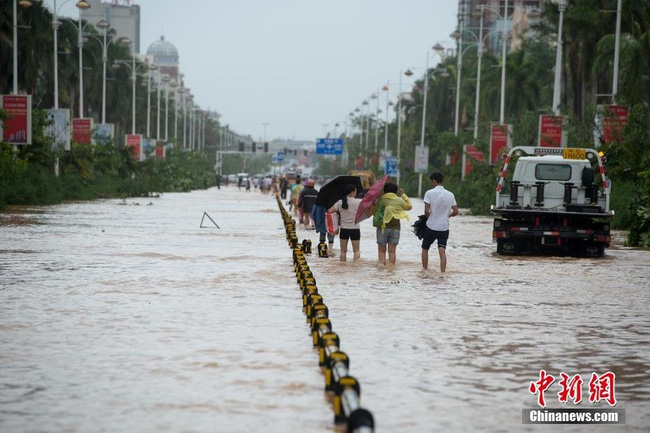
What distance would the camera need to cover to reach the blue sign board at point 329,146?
5251 inches

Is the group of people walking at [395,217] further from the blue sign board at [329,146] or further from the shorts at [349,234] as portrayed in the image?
the blue sign board at [329,146]

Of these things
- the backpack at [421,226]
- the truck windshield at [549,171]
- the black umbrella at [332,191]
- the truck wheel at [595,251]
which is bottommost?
the truck wheel at [595,251]

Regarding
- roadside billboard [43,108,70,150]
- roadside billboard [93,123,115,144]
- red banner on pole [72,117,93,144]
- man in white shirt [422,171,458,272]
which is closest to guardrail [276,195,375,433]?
man in white shirt [422,171,458,272]

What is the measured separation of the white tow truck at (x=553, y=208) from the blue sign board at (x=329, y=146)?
4108 inches

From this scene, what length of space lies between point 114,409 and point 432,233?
12554mm

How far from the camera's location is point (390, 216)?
22.0 meters

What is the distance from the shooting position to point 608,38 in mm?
57688

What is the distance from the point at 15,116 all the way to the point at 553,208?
87.4 ft

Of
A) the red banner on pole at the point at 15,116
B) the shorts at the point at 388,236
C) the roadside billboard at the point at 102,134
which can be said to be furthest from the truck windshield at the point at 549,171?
the roadside billboard at the point at 102,134

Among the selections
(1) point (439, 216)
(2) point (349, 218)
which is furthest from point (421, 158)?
(1) point (439, 216)

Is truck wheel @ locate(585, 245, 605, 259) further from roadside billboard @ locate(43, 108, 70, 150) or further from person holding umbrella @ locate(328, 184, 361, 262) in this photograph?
roadside billboard @ locate(43, 108, 70, 150)

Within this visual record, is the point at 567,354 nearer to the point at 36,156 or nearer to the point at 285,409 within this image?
the point at 285,409

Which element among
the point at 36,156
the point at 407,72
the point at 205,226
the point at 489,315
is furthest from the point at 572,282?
the point at 407,72

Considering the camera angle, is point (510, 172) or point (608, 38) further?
point (608, 38)
